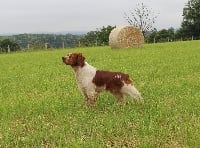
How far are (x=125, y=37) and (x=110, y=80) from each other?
28.5 metres

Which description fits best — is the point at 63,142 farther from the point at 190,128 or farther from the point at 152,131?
the point at 190,128

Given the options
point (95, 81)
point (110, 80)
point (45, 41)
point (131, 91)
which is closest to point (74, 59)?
point (95, 81)

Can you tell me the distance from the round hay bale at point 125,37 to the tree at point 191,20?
129 feet

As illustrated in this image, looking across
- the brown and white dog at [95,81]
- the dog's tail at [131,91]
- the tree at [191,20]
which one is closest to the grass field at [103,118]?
the dog's tail at [131,91]

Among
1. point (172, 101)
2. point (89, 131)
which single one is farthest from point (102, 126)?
point (172, 101)

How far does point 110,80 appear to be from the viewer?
1063 cm

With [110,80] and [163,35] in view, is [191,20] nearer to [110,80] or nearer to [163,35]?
[163,35]

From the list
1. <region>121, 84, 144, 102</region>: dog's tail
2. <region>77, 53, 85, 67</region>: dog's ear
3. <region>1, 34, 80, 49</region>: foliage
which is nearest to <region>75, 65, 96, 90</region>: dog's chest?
<region>77, 53, 85, 67</region>: dog's ear

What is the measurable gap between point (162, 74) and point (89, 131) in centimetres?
864

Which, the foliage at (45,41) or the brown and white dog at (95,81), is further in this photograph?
the foliage at (45,41)

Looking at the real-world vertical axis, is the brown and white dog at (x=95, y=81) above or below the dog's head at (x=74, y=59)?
below

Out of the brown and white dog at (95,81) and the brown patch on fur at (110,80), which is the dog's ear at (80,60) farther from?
the brown patch on fur at (110,80)

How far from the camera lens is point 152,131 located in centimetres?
764

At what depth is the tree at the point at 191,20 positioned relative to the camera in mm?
78812
